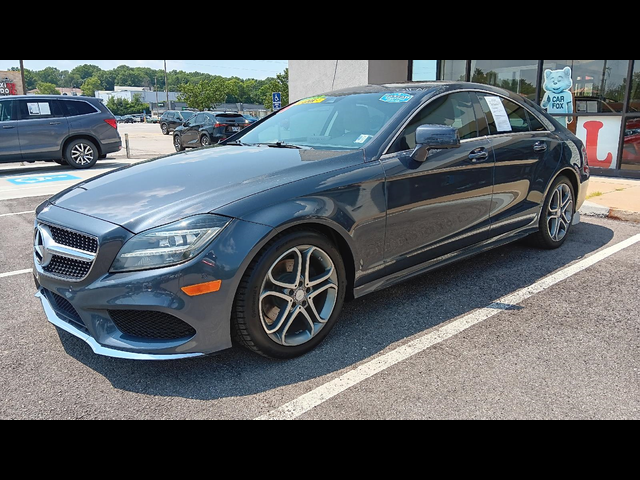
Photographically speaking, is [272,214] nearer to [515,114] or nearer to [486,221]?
[486,221]

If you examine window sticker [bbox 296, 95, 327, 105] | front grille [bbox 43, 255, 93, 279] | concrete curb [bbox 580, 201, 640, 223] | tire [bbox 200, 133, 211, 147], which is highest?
window sticker [bbox 296, 95, 327, 105]

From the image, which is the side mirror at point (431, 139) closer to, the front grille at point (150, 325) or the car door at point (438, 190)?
the car door at point (438, 190)

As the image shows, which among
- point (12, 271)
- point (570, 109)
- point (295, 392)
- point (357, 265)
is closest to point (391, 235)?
point (357, 265)

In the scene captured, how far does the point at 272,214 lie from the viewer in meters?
2.81

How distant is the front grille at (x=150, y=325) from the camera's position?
2.67 m

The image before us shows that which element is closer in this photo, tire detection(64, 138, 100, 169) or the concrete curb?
the concrete curb

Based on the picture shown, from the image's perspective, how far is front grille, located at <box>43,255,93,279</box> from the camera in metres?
2.75

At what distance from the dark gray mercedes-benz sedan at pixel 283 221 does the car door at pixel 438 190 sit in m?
0.01

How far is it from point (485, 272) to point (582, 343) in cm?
138

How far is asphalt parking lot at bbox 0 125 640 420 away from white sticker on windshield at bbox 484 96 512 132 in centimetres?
127

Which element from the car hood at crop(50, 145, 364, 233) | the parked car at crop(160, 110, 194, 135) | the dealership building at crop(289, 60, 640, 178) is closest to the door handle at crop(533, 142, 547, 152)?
the car hood at crop(50, 145, 364, 233)

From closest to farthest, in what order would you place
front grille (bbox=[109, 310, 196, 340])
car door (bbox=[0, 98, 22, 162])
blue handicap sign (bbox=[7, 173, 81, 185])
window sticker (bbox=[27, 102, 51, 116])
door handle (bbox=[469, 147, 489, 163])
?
front grille (bbox=[109, 310, 196, 340]) < door handle (bbox=[469, 147, 489, 163]) < blue handicap sign (bbox=[7, 173, 81, 185]) < car door (bbox=[0, 98, 22, 162]) < window sticker (bbox=[27, 102, 51, 116])

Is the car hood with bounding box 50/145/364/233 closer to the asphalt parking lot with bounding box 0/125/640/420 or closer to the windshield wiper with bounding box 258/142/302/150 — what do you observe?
the windshield wiper with bounding box 258/142/302/150

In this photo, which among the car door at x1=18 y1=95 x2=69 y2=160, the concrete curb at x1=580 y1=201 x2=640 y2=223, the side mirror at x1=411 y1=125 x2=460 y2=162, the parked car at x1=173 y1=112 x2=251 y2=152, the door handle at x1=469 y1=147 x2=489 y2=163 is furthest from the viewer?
the parked car at x1=173 y1=112 x2=251 y2=152
